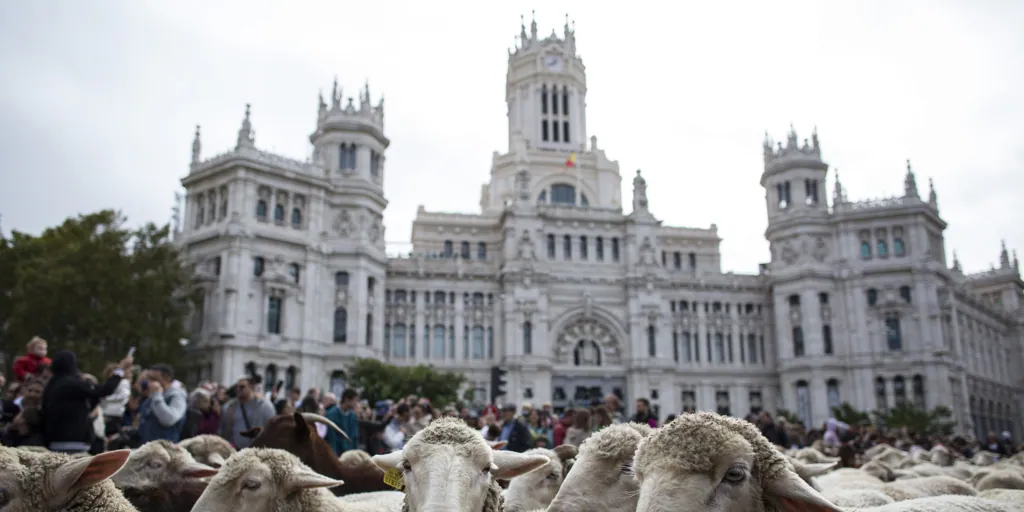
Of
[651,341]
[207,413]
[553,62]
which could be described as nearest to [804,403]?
[651,341]

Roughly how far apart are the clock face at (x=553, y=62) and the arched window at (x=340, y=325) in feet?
100.0

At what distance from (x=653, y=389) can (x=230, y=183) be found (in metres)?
30.1

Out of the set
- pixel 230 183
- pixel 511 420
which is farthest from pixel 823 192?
pixel 511 420

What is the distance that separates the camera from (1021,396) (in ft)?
238

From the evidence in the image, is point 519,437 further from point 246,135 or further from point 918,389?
point 918,389

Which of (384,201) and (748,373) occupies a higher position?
(384,201)

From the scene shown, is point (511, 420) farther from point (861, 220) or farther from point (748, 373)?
point (861, 220)

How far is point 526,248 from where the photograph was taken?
52594mm

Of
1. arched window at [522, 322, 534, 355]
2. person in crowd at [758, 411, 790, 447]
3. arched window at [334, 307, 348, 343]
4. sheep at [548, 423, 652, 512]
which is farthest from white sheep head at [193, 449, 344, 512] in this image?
arched window at [522, 322, 534, 355]

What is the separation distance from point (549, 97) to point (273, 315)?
3242 cm

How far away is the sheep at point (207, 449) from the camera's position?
27.0 ft

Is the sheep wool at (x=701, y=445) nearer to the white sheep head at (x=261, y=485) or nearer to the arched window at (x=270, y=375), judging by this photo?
the white sheep head at (x=261, y=485)

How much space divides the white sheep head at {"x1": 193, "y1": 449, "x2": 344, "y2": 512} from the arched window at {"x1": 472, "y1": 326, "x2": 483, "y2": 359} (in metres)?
47.2

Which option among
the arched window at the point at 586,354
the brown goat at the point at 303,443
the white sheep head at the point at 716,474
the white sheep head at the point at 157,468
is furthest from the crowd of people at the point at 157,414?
the arched window at the point at 586,354
